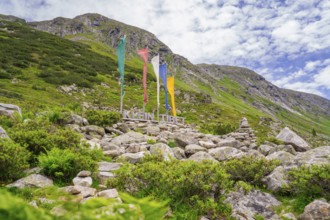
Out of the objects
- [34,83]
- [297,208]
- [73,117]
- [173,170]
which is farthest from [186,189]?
[34,83]

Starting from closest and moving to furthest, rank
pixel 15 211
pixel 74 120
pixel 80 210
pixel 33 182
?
pixel 15 211 → pixel 80 210 → pixel 33 182 → pixel 74 120

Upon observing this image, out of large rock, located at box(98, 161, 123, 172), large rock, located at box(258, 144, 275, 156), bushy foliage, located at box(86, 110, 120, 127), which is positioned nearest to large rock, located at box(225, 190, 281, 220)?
large rock, located at box(98, 161, 123, 172)

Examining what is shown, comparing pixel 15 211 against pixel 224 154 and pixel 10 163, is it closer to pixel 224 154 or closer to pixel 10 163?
pixel 10 163

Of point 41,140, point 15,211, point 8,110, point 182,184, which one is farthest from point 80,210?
point 8,110

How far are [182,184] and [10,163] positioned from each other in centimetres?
443

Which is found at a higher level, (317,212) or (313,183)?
(313,183)

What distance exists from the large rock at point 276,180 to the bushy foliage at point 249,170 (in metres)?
0.22

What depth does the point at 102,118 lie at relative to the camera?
18203mm

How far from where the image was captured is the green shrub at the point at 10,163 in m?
7.49

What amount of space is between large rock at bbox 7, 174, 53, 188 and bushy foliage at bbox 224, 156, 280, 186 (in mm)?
5315

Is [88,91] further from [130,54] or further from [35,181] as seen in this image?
[130,54]

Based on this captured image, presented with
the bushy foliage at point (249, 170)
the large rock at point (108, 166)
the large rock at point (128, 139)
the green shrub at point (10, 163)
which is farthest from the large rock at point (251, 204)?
the large rock at point (128, 139)

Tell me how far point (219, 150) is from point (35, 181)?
7.60 meters

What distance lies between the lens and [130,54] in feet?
493
